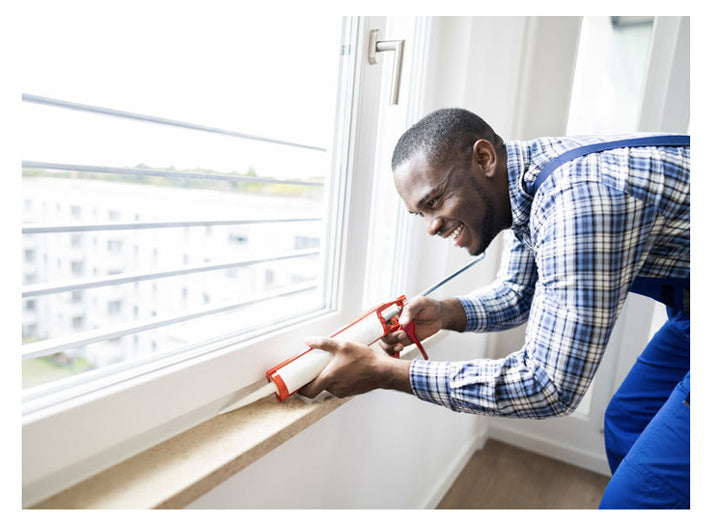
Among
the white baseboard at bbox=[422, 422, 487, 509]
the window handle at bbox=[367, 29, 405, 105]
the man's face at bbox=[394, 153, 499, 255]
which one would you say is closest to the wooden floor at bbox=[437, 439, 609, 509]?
the white baseboard at bbox=[422, 422, 487, 509]

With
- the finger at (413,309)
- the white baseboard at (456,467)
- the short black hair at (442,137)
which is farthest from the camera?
the white baseboard at (456,467)

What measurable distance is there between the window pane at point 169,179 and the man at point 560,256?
204 mm

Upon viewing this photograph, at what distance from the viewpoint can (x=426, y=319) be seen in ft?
3.81

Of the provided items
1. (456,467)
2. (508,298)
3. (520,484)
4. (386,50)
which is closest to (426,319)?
(508,298)

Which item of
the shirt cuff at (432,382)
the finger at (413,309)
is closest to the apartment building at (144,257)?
the finger at (413,309)

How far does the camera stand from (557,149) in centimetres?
90

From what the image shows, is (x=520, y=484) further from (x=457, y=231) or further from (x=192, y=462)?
(x=192, y=462)

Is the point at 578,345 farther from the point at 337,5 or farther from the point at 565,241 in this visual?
the point at 337,5

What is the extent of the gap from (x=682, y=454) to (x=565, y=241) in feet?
1.40

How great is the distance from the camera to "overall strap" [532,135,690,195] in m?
0.83

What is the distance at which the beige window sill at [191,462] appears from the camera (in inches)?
24.8

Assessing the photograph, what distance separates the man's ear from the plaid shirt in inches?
3.9

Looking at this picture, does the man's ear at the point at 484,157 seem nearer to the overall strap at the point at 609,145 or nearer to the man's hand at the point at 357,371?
the overall strap at the point at 609,145
